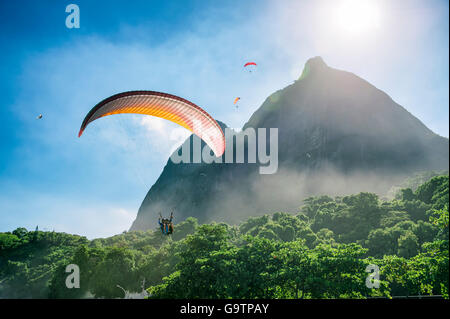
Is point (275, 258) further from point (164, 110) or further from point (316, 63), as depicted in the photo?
point (316, 63)

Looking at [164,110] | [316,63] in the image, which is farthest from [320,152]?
[164,110]

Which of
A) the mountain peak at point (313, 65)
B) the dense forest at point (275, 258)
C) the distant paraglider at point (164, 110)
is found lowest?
the dense forest at point (275, 258)

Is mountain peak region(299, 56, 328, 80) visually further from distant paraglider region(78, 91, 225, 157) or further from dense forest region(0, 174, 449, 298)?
distant paraglider region(78, 91, 225, 157)

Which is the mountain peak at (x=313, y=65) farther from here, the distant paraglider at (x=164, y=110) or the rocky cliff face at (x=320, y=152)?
the distant paraglider at (x=164, y=110)

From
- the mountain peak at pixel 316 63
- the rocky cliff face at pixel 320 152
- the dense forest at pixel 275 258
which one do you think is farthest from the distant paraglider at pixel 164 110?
the mountain peak at pixel 316 63
